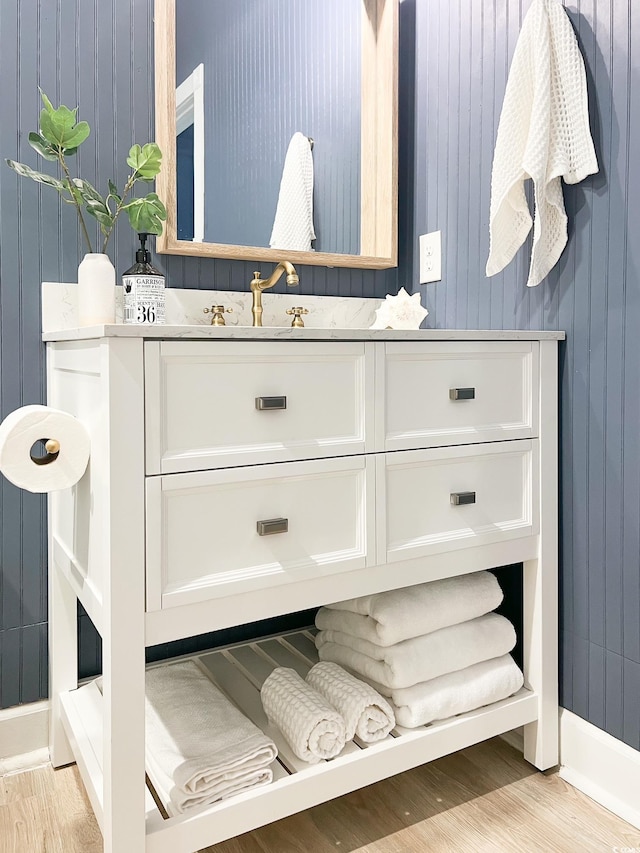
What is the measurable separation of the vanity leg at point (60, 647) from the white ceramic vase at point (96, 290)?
0.41 m

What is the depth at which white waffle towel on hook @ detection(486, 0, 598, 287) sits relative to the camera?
136 cm

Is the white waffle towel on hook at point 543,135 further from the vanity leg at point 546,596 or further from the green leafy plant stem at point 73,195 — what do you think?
the green leafy plant stem at point 73,195

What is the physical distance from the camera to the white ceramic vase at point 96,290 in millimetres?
1371

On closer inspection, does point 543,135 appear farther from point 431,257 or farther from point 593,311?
point 431,257

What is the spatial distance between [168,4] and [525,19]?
0.78m

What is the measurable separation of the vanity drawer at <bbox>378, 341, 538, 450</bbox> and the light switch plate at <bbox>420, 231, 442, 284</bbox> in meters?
0.47

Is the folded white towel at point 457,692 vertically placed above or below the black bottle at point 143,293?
below

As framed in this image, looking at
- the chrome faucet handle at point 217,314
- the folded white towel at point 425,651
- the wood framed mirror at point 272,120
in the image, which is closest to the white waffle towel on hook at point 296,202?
the wood framed mirror at point 272,120

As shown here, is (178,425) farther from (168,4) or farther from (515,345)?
(168,4)

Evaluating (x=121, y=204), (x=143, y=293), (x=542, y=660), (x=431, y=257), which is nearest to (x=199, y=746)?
(x=542, y=660)

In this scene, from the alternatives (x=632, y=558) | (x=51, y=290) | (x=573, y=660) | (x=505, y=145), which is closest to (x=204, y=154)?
(x=51, y=290)

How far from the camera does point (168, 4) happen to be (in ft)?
5.05

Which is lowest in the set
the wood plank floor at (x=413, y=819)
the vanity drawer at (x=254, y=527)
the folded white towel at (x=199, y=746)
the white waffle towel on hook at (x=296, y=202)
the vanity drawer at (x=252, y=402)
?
the wood plank floor at (x=413, y=819)

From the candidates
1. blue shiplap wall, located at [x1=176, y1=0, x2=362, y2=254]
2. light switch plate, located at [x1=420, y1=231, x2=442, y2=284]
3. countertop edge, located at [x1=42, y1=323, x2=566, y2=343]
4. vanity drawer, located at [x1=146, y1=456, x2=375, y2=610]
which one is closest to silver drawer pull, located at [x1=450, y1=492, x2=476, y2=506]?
vanity drawer, located at [x1=146, y1=456, x2=375, y2=610]
